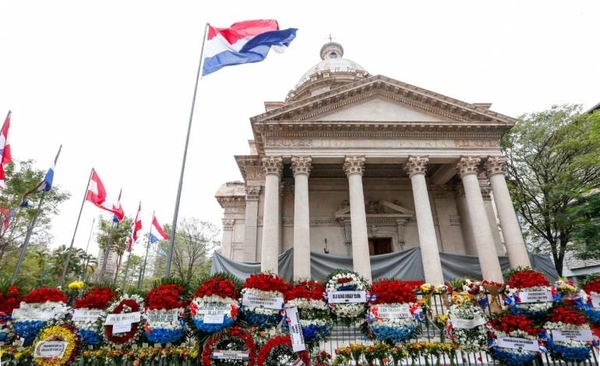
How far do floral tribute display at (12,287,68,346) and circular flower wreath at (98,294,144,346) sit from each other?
1111mm

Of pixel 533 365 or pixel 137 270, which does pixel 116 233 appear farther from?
pixel 533 365

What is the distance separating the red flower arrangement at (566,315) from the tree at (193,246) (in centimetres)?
3504

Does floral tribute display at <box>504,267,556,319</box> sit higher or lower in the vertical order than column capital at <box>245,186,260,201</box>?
lower

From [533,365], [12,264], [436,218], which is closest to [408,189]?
[436,218]

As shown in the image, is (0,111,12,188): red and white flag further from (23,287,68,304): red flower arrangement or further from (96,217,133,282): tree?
(96,217,133,282): tree

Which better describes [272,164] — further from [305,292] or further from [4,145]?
[4,145]

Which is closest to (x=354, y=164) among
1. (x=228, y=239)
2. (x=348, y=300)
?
(x=348, y=300)

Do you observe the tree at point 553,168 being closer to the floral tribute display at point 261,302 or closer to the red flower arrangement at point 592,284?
the red flower arrangement at point 592,284

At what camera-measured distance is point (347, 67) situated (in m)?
32.3

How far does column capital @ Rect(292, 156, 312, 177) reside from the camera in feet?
50.5

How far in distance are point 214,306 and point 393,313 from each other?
3.42 metres

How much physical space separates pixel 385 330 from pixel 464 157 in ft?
43.5

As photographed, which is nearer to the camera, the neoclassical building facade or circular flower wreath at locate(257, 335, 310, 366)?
circular flower wreath at locate(257, 335, 310, 366)

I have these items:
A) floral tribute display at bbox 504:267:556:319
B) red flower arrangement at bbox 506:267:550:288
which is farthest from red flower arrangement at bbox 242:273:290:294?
red flower arrangement at bbox 506:267:550:288
